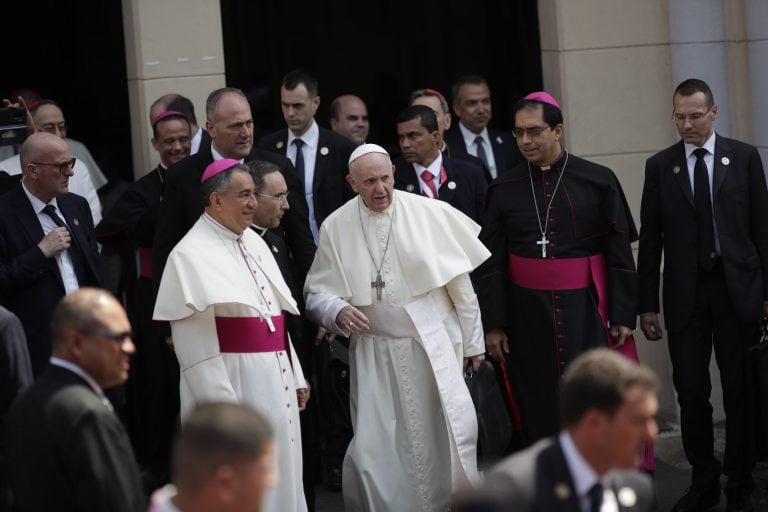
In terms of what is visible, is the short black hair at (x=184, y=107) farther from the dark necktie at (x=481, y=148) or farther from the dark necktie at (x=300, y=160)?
the dark necktie at (x=481, y=148)

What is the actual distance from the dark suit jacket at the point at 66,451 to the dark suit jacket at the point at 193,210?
2813mm

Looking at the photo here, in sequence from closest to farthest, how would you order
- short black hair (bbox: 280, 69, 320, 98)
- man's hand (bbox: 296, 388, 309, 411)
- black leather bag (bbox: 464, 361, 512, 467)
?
man's hand (bbox: 296, 388, 309, 411) < black leather bag (bbox: 464, 361, 512, 467) < short black hair (bbox: 280, 69, 320, 98)

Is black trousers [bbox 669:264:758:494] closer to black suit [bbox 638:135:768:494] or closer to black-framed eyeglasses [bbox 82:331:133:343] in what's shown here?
black suit [bbox 638:135:768:494]

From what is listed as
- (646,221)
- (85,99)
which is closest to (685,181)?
(646,221)

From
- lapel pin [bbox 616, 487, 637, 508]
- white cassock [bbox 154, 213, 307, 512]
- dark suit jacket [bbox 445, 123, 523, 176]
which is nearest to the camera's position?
lapel pin [bbox 616, 487, 637, 508]

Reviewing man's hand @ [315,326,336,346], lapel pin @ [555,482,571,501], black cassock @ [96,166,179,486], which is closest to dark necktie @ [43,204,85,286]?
black cassock @ [96,166,179,486]

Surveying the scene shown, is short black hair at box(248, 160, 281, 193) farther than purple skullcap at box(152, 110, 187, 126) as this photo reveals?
No

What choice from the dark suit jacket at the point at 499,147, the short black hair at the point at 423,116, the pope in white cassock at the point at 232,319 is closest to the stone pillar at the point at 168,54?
the short black hair at the point at 423,116

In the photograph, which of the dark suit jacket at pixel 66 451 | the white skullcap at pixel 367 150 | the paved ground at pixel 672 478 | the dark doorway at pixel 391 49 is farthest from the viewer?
the dark doorway at pixel 391 49

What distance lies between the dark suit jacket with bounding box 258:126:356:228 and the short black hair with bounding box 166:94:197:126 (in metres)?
0.52

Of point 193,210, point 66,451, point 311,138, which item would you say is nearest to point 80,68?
point 311,138

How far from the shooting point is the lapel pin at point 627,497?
397 cm

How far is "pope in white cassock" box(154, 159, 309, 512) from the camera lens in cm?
631

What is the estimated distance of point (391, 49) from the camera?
10273 millimetres
